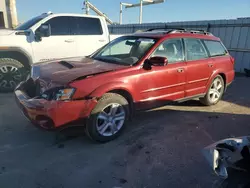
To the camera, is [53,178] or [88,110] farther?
[88,110]

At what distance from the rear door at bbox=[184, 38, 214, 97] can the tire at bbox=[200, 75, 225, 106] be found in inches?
15.0

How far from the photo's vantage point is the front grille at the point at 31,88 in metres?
3.44

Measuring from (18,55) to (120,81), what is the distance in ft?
11.8

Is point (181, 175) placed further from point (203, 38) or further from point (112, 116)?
point (203, 38)

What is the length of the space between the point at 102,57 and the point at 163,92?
1356mm

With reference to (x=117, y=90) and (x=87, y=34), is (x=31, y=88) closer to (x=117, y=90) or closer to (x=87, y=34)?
(x=117, y=90)

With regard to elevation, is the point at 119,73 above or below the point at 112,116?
above

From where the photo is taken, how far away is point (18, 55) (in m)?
5.64

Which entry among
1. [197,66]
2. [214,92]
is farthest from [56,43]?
[214,92]

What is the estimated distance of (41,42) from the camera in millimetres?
5816

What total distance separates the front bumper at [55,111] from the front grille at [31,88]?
1.24ft

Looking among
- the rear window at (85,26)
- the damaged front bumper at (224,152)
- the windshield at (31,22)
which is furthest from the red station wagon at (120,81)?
the windshield at (31,22)

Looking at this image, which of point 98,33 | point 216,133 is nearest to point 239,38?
point 98,33

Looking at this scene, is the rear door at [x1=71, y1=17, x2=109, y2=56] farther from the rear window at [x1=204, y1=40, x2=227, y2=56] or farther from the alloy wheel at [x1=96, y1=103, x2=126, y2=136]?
the alloy wheel at [x1=96, y1=103, x2=126, y2=136]
